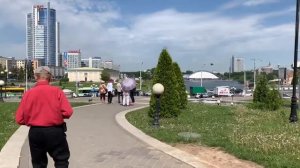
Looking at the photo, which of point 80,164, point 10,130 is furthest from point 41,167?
point 10,130

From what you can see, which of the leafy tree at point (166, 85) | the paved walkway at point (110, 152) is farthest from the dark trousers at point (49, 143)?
the leafy tree at point (166, 85)

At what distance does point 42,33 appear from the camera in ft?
406

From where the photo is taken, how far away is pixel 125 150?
8852 millimetres

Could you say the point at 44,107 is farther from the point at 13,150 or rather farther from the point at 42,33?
the point at 42,33

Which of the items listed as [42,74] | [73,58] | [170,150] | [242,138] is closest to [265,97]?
[242,138]

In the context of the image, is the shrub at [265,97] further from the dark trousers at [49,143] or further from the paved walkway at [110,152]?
the dark trousers at [49,143]

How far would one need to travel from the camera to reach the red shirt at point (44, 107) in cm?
533

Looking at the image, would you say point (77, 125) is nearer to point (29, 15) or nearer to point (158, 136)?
point (158, 136)

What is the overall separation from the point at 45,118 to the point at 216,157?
388 centimetres

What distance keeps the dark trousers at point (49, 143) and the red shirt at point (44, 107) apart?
0.26ft

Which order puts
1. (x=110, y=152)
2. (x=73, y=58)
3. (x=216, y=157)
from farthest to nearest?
(x=73, y=58), (x=110, y=152), (x=216, y=157)

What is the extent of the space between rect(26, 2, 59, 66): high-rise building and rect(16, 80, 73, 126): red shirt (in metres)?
116

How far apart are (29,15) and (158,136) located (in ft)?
378

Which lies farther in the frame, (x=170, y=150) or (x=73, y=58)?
(x=73, y=58)
